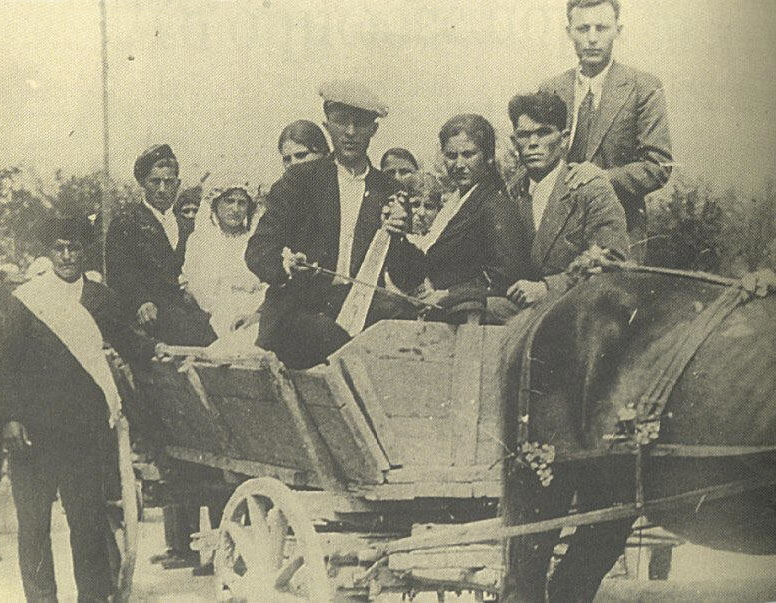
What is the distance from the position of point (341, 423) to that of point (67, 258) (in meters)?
1.21

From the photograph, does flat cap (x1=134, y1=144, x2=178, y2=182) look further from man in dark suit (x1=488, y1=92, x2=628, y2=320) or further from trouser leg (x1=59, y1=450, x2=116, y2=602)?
man in dark suit (x1=488, y1=92, x2=628, y2=320)

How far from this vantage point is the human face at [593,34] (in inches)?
188

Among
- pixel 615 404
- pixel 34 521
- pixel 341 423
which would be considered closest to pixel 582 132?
pixel 615 404

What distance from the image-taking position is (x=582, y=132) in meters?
Answer: 4.79

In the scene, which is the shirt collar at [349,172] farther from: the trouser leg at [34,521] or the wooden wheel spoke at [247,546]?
the trouser leg at [34,521]

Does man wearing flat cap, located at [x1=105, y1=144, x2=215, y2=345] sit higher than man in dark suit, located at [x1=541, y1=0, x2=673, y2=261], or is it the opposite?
man in dark suit, located at [x1=541, y1=0, x2=673, y2=261]

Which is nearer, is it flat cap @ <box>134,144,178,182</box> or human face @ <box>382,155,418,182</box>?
flat cap @ <box>134,144,178,182</box>

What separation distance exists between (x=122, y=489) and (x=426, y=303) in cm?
139

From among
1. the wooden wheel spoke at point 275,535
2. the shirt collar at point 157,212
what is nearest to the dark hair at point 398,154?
the shirt collar at point 157,212

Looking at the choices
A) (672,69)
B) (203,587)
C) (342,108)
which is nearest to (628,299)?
(672,69)

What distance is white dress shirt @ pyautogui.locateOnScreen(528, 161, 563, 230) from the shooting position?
4.73 m

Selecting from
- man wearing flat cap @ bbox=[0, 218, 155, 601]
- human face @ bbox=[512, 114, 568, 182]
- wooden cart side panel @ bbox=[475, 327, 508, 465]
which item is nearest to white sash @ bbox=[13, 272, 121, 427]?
man wearing flat cap @ bbox=[0, 218, 155, 601]

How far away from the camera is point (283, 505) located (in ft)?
14.5

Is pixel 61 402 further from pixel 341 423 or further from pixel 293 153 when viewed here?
pixel 293 153
